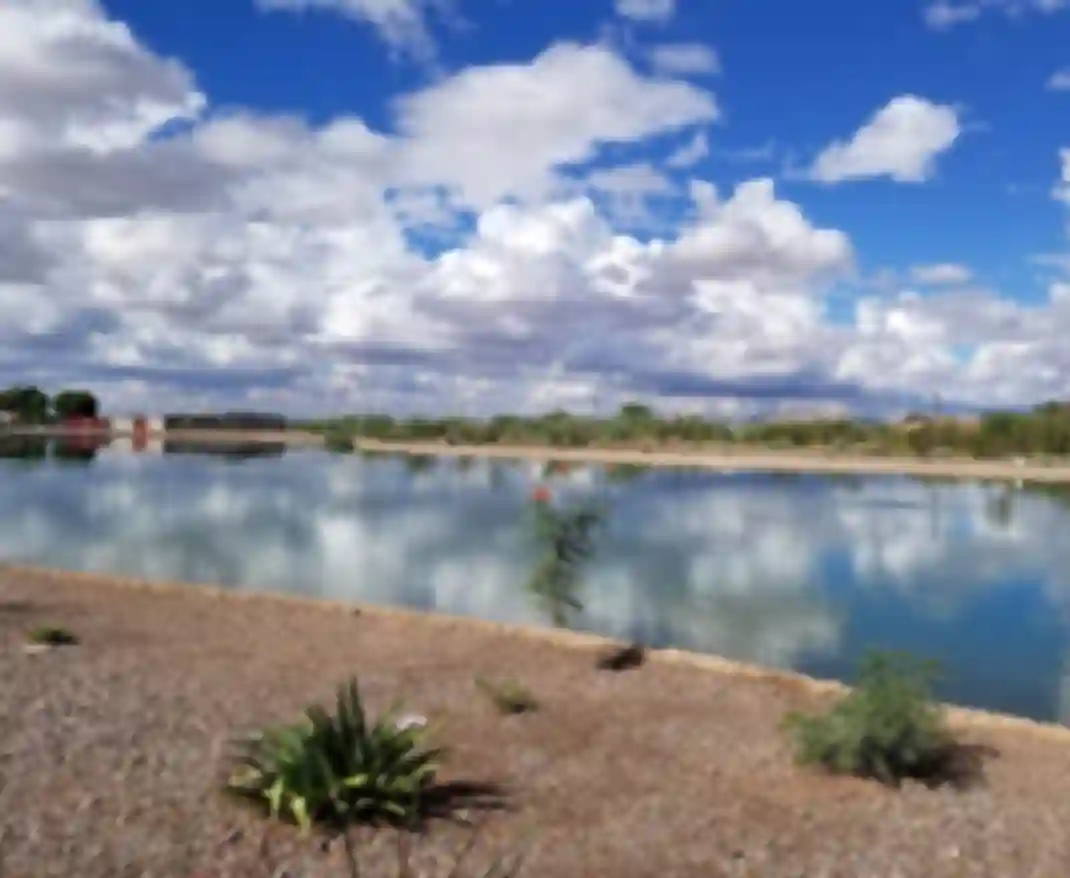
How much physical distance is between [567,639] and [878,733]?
192 inches

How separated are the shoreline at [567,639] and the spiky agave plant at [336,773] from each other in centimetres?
497

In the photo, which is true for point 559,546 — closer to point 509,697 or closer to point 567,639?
point 567,639

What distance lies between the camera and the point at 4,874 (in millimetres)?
5781

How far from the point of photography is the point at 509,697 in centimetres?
991

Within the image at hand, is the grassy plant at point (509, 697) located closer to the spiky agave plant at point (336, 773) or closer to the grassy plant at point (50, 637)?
the spiky agave plant at point (336, 773)

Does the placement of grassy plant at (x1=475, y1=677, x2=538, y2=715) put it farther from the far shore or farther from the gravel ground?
the far shore

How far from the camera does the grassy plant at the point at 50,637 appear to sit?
38.5 feet

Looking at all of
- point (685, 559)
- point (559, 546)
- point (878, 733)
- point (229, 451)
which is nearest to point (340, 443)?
point (229, 451)

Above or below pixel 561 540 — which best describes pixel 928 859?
below

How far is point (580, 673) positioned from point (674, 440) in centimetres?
10199

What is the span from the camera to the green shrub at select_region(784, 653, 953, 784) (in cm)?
862

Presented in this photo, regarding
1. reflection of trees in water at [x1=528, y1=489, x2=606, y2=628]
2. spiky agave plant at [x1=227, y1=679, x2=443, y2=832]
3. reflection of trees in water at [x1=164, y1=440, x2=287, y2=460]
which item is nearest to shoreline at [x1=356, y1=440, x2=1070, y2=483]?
reflection of trees in water at [x1=164, y1=440, x2=287, y2=460]

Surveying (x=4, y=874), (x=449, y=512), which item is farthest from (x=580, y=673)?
(x=449, y=512)

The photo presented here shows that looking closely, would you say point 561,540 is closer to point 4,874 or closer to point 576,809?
point 576,809
